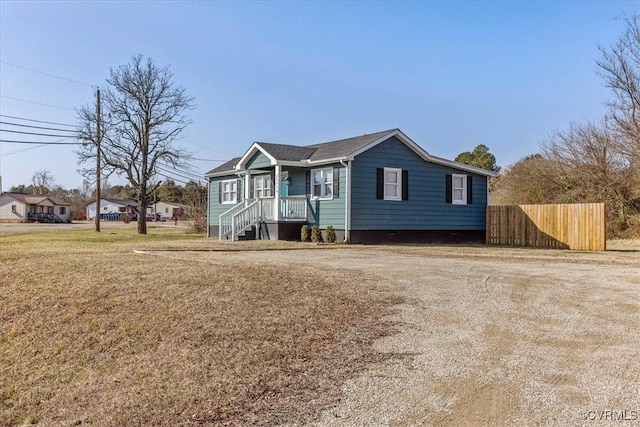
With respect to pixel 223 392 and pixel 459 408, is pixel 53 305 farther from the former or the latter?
pixel 459 408

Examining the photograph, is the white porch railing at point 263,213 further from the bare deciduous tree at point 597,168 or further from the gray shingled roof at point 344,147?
the bare deciduous tree at point 597,168

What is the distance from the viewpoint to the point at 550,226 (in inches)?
698

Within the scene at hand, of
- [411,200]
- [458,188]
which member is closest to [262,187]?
[411,200]

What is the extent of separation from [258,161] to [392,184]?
18.4 feet

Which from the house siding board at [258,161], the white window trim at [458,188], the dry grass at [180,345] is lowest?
the dry grass at [180,345]

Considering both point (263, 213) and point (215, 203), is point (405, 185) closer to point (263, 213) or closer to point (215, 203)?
point (263, 213)

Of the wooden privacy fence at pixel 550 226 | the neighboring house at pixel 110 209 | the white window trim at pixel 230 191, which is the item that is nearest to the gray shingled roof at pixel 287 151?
the white window trim at pixel 230 191

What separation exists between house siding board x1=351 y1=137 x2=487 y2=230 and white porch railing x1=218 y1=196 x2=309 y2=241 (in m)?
2.50

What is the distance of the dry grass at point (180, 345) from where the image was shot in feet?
11.0

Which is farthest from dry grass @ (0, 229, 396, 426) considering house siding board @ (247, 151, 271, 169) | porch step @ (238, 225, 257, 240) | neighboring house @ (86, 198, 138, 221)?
neighboring house @ (86, 198, 138, 221)

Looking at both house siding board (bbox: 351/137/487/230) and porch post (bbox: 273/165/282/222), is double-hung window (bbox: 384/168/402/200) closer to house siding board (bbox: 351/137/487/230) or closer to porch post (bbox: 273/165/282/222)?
house siding board (bbox: 351/137/487/230)

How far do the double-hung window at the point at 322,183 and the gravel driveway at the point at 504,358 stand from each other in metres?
10.3

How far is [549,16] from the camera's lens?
14.8 meters

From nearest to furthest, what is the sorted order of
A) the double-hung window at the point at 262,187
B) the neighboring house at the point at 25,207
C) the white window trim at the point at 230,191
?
1. the double-hung window at the point at 262,187
2. the white window trim at the point at 230,191
3. the neighboring house at the point at 25,207
